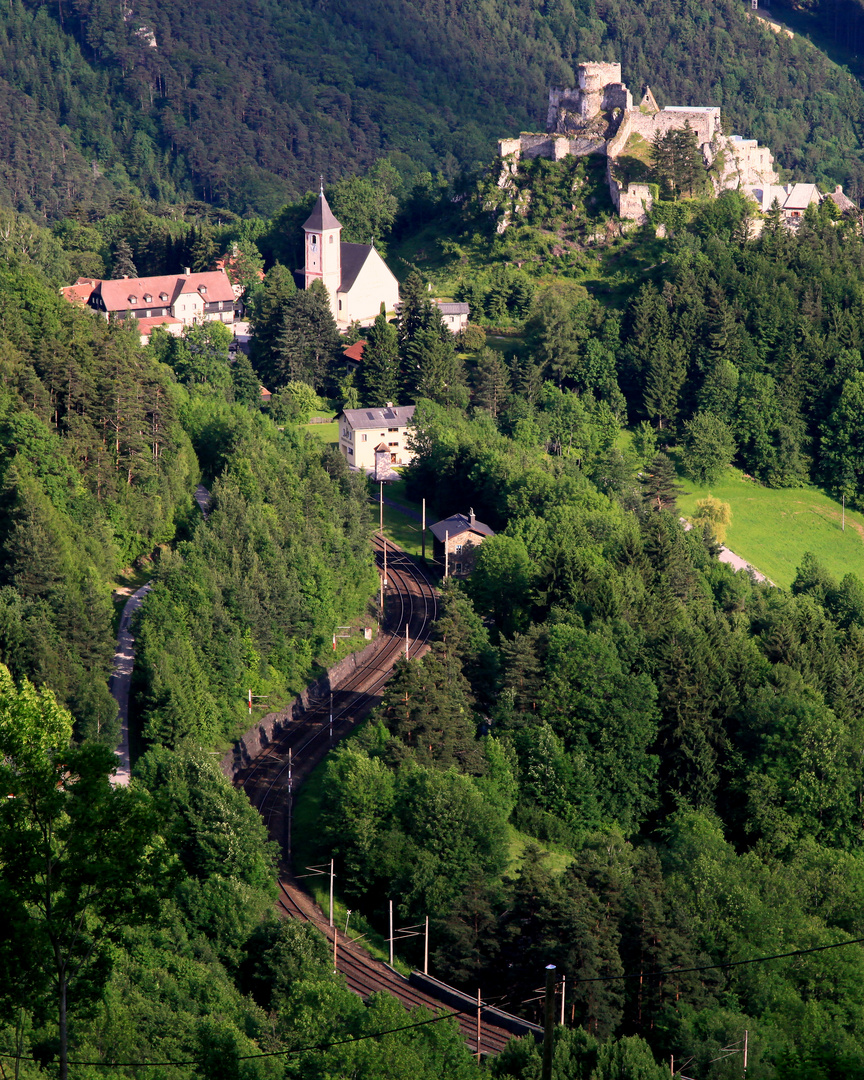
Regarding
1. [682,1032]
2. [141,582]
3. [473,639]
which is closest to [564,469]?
[473,639]

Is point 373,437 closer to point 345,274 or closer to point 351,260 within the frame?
point 345,274

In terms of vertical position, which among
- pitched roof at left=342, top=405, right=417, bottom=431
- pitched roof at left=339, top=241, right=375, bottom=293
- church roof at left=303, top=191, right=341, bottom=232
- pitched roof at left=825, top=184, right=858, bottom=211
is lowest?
pitched roof at left=342, top=405, right=417, bottom=431

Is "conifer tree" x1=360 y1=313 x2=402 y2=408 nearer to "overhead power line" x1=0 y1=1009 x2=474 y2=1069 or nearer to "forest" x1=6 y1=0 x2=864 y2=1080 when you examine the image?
"forest" x1=6 y1=0 x2=864 y2=1080

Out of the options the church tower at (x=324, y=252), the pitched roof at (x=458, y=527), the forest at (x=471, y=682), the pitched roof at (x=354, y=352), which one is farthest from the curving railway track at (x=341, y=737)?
the church tower at (x=324, y=252)

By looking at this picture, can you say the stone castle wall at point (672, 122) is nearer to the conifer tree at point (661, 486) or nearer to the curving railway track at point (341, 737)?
the conifer tree at point (661, 486)

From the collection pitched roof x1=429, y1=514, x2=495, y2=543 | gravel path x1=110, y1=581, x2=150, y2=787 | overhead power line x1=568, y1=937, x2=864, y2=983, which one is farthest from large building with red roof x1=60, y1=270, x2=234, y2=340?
overhead power line x1=568, y1=937, x2=864, y2=983

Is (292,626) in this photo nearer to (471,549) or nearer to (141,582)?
(141,582)

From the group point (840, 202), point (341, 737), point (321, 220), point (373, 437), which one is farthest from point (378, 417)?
point (840, 202)
